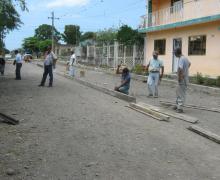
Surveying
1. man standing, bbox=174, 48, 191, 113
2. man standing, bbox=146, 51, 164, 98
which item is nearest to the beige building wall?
man standing, bbox=146, 51, 164, 98

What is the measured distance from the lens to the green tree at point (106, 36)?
154 ft

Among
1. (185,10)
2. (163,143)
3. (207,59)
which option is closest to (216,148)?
(163,143)

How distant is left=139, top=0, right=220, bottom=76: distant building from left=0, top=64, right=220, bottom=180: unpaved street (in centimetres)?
1322

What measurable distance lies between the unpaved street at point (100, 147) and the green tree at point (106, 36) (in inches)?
1348

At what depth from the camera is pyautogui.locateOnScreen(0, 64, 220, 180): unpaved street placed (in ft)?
22.2

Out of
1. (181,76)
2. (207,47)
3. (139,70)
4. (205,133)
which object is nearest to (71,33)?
(139,70)

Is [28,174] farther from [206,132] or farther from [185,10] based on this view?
[185,10]

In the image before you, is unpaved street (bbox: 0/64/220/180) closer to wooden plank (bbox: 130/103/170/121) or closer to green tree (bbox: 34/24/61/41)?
wooden plank (bbox: 130/103/170/121)

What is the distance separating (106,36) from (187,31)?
68.7 ft

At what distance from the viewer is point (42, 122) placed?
10.7 metres

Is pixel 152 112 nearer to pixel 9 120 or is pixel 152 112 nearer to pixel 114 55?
pixel 9 120

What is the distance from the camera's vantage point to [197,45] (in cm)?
2694

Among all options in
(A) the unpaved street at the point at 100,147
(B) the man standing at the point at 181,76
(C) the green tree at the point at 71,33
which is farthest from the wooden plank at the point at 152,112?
(C) the green tree at the point at 71,33

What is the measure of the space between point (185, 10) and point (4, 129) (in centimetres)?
2018
